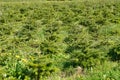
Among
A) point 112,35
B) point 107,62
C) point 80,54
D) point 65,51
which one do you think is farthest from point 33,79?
point 112,35

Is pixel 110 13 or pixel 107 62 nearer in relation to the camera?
pixel 107 62

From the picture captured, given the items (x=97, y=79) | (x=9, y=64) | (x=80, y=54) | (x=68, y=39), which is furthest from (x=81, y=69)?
(x=68, y=39)

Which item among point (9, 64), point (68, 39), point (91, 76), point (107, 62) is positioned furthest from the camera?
point (68, 39)

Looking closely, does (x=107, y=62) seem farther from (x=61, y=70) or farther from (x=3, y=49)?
(x=3, y=49)

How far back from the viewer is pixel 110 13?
63.9 ft

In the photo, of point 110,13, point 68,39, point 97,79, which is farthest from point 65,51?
point 110,13

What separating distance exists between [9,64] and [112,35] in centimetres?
653

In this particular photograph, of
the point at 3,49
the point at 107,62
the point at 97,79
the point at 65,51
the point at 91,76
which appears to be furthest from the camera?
the point at 65,51

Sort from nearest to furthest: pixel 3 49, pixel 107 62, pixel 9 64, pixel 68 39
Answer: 1. pixel 9 64
2. pixel 107 62
3. pixel 3 49
4. pixel 68 39

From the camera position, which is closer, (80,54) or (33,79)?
(33,79)

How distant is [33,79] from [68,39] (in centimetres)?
585

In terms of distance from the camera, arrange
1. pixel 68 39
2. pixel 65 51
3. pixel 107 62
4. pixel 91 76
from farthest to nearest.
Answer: pixel 68 39 → pixel 65 51 → pixel 107 62 → pixel 91 76

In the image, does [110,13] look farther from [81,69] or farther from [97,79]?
[97,79]

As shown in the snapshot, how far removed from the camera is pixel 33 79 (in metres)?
8.09
